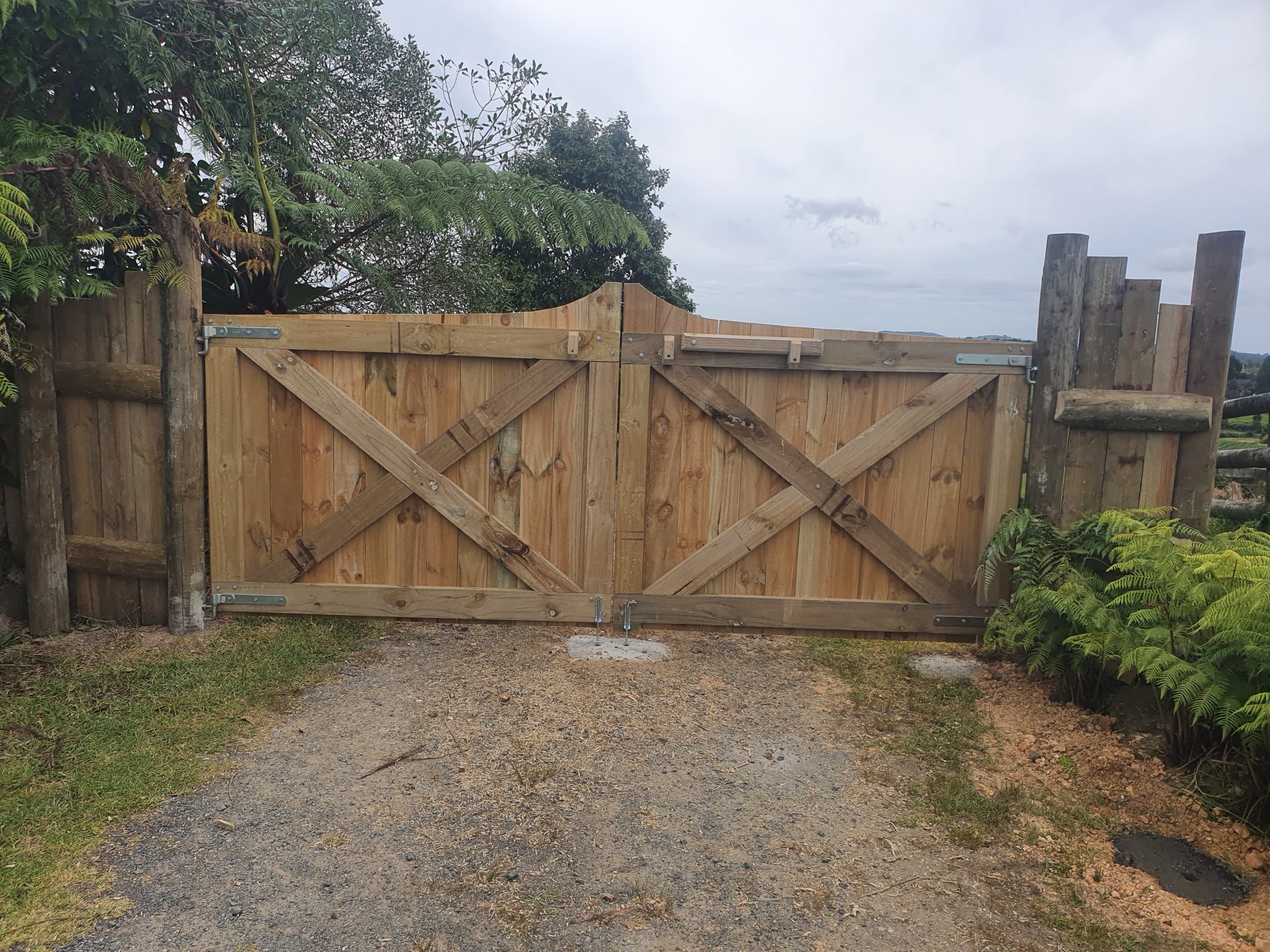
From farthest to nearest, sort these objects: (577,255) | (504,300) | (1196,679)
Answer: (577,255)
(504,300)
(1196,679)

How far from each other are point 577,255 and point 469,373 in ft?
18.8

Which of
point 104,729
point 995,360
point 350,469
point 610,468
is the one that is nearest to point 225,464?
point 350,469

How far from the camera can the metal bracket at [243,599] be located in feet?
17.4

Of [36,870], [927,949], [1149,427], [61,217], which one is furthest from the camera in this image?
[1149,427]

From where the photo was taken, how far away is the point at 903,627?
533 centimetres

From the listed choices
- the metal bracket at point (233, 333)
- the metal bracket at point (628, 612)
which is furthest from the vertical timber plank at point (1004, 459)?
the metal bracket at point (233, 333)

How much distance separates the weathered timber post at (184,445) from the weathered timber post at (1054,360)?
5.06m

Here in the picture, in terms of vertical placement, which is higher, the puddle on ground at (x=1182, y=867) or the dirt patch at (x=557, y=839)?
the puddle on ground at (x=1182, y=867)

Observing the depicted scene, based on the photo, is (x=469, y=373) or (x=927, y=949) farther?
(x=469, y=373)

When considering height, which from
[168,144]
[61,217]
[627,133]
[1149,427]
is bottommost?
[1149,427]

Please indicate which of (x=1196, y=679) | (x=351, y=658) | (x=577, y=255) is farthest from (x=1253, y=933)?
(x=577, y=255)

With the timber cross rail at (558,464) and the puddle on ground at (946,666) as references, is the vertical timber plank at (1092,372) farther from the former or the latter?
the puddle on ground at (946,666)

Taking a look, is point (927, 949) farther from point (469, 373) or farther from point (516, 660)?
point (469, 373)

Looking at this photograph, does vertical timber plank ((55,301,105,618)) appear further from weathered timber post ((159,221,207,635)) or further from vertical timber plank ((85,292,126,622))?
weathered timber post ((159,221,207,635))
